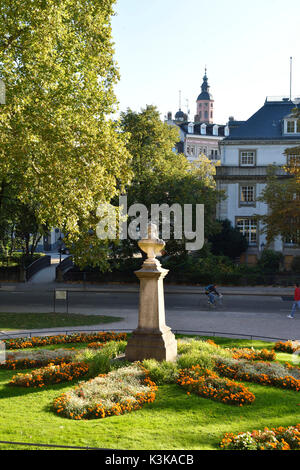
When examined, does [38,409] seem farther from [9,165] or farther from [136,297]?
[136,297]

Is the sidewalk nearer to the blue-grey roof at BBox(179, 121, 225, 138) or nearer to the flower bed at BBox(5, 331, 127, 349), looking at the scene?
the flower bed at BBox(5, 331, 127, 349)

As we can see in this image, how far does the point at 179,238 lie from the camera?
34719 mm

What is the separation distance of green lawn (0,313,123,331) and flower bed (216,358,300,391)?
9.58m

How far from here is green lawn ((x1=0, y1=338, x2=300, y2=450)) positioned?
8.65 m

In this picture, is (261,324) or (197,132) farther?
(197,132)

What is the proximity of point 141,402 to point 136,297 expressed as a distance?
2110 cm

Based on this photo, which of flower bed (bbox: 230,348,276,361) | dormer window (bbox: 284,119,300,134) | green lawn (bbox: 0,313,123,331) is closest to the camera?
flower bed (bbox: 230,348,276,361)

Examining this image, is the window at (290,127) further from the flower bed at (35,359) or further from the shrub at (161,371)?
the shrub at (161,371)

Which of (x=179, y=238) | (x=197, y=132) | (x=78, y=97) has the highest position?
(x=197, y=132)

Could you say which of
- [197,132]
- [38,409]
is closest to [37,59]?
[38,409]

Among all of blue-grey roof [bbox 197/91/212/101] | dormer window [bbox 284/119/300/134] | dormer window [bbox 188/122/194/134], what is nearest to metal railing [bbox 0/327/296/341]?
dormer window [bbox 284/119/300/134]

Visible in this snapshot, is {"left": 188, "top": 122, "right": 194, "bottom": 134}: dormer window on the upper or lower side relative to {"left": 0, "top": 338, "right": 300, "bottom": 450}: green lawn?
upper

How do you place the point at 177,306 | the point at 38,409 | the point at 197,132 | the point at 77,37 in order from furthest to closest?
the point at 197,132, the point at 177,306, the point at 77,37, the point at 38,409
